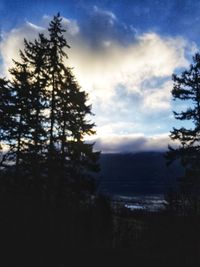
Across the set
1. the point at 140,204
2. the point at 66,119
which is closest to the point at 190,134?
the point at 66,119

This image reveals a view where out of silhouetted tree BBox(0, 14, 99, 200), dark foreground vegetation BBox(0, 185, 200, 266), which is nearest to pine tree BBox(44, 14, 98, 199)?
silhouetted tree BBox(0, 14, 99, 200)

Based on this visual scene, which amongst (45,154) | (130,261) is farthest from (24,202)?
(45,154)

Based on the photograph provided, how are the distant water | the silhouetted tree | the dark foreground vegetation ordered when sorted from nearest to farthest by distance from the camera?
the dark foreground vegetation, the distant water, the silhouetted tree

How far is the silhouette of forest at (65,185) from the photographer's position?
7727mm

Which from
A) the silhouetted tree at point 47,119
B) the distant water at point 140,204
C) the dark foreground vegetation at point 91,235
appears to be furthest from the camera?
the silhouetted tree at point 47,119

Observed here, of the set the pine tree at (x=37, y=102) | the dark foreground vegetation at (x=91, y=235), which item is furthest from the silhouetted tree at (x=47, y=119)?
the dark foreground vegetation at (x=91, y=235)

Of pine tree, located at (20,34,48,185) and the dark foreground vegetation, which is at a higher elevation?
pine tree, located at (20,34,48,185)

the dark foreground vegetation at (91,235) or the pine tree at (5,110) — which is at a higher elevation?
the pine tree at (5,110)

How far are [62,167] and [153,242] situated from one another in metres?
17.7

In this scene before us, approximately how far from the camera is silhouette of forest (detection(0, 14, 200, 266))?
773 cm

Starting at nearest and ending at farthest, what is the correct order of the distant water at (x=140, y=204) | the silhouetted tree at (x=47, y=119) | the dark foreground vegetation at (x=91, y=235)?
the dark foreground vegetation at (x=91, y=235)
the distant water at (x=140, y=204)
the silhouetted tree at (x=47, y=119)

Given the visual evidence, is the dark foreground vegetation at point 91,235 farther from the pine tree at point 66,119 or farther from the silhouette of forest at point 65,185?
the pine tree at point 66,119

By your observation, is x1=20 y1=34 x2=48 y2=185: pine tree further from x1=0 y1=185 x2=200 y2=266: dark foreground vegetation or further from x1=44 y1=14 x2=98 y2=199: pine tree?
x1=0 y1=185 x2=200 y2=266: dark foreground vegetation

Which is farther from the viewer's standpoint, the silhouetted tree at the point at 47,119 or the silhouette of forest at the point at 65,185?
the silhouetted tree at the point at 47,119
